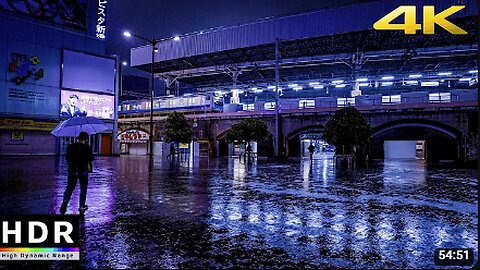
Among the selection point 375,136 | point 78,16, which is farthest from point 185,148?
point 375,136

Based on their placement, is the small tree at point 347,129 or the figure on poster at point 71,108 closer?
the small tree at point 347,129

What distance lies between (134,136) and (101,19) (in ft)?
62.7

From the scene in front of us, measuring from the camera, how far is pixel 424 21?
40.1 metres

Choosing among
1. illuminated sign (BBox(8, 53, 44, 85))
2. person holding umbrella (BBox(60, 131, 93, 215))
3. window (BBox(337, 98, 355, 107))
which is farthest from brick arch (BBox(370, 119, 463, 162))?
illuminated sign (BBox(8, 53, 44, 85))

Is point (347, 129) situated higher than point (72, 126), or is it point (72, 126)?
point (347, 129)

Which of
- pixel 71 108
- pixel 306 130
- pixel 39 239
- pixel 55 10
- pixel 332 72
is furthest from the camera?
pixel 332 72

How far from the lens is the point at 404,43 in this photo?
4244cm

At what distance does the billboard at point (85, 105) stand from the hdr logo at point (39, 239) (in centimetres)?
3601

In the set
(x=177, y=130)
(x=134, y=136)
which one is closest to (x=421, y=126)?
(x=177, y=130)

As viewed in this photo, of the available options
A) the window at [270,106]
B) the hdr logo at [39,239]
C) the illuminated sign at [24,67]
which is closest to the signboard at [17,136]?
the illuminated sign at [24,67]

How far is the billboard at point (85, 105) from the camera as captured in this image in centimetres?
3594

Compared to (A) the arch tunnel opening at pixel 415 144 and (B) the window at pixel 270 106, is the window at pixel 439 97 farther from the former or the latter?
(B) the window at pixel 270 106
